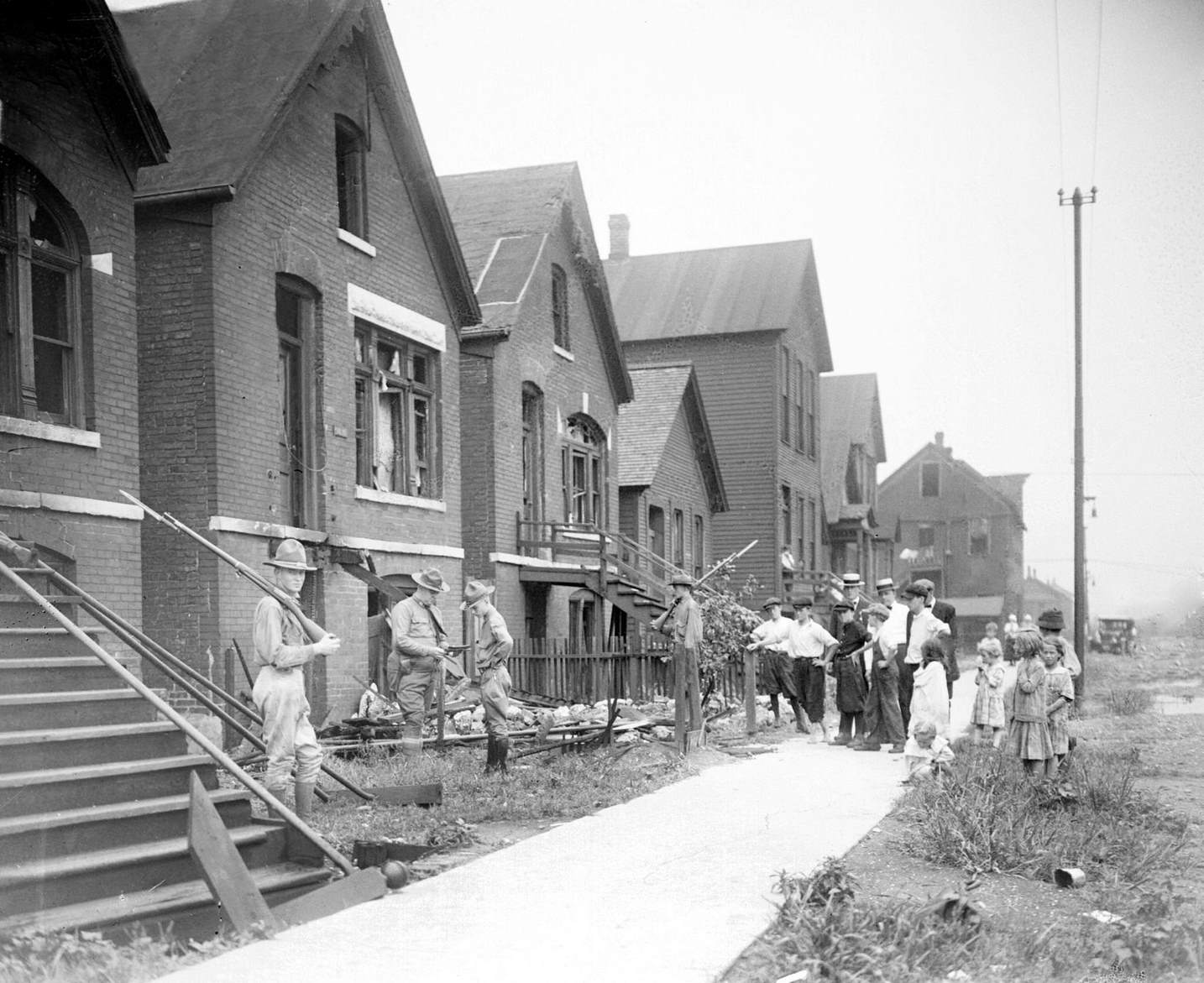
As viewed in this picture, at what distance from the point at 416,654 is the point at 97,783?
4.70m

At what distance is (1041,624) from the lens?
11.1m

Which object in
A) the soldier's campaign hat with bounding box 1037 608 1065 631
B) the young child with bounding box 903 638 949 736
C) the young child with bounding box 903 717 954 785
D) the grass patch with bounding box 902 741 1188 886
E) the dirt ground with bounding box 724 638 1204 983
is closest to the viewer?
the dirt ground with bounding box 724 638 1204 983

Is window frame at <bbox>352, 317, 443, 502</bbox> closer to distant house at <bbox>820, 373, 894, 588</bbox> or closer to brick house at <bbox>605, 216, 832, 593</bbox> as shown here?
brick house at <bbox>605, 216, 832, 593</bbox>

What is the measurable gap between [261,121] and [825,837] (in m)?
9.54

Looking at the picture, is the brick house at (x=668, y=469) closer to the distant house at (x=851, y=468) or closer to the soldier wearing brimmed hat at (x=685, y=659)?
the distant house at (x=851, y=468)

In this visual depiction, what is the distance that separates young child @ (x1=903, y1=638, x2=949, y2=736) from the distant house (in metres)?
29.2

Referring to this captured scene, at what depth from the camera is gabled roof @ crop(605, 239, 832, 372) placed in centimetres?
3484

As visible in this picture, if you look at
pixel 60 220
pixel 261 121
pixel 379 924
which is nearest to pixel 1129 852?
pixel 379 924

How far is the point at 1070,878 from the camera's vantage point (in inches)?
297

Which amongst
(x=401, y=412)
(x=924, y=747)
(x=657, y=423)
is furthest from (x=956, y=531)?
(x=924, y=747)

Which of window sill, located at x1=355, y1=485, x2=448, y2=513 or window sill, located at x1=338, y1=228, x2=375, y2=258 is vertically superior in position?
window sill, located at x1=338, y1=228, x2=375, y2=258

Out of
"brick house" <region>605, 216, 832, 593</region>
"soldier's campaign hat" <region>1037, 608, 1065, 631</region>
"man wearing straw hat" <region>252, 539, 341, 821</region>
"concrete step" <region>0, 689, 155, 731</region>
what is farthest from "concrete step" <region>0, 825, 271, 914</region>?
"brick house" <region>605, 216, 832, 593</region>

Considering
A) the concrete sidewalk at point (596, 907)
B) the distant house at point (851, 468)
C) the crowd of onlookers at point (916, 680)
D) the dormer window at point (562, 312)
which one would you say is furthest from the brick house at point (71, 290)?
the distant house at point (851, 468)

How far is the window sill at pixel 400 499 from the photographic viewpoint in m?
16.3
